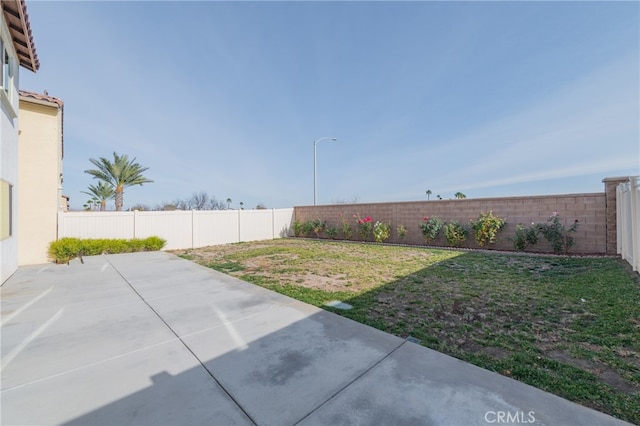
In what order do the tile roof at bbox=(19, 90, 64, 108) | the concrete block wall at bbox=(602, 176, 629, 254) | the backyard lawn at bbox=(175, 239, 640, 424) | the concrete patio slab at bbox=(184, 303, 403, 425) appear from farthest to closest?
the tile roof at bbox=(19, 90, 64, 108) → the concrete block wall at bbox=(602, 176, 629, 254) → the backyard lawn at bbox=(175, 239, 640, 424) → the concrete patio slab at bbox=(184, 303, 403, 425)

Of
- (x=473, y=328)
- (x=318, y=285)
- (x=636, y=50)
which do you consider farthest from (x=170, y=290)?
(x=636, y=50)

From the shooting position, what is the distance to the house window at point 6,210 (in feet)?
17.7

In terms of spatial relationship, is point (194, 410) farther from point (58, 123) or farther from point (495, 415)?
point (58, 123)

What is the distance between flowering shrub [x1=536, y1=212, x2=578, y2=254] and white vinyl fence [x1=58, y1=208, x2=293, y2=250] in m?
13.3

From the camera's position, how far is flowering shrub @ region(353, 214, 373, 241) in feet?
43.6

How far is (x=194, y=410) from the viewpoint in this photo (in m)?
1.81

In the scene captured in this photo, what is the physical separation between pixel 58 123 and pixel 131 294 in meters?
8.18

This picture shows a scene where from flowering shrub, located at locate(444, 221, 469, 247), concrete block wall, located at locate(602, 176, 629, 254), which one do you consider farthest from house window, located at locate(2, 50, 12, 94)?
concrete block wall, located at locate(602, 176, 629, 254)

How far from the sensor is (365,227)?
13.4 metres

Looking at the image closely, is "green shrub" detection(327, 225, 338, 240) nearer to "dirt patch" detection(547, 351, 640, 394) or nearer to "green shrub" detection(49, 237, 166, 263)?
"green shrub" detection(49, 237, 166, 263)

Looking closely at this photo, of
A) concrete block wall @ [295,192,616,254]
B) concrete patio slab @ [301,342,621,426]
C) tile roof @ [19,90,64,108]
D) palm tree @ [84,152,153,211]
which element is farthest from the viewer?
palm tree @ [84,152,153,211]

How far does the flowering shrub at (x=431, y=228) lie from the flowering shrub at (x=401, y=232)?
101 centimetres

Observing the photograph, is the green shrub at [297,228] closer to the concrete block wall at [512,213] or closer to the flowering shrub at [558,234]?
the concrete block wall at [512,213]

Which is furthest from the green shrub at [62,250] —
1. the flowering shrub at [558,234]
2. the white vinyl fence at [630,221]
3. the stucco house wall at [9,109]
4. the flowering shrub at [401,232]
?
the flowering shrub at [558,234]
